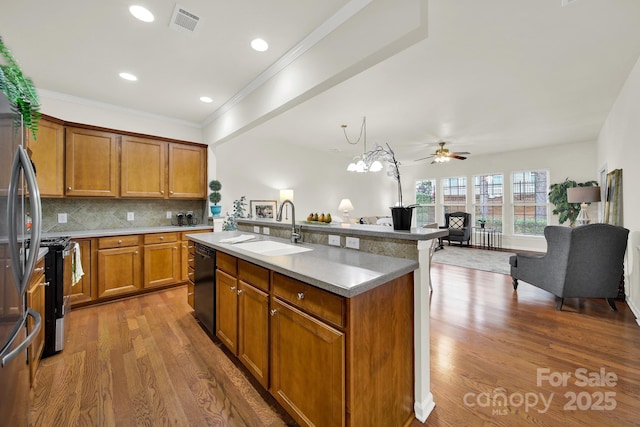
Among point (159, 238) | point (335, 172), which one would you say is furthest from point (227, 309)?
point (335, 172)

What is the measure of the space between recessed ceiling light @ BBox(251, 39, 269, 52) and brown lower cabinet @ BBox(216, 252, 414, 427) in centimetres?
200

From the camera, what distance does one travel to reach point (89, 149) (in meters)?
3.45

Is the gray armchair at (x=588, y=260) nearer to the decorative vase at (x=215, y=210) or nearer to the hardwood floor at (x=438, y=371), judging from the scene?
the hardwood floor at (x=438, y=371)

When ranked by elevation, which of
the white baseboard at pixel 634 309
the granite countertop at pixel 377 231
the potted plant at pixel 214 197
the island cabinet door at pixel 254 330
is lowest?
the white baseboard at pixel 634 309

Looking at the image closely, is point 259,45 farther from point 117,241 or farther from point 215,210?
point 117,241

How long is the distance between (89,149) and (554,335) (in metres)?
5.78

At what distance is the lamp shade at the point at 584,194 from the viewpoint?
15.4 feet

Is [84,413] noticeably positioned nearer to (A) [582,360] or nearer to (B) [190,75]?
(B) [190,75]

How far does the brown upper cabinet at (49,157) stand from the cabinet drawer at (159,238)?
1.07 m

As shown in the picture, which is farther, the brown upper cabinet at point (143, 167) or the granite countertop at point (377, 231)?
the brown upper cabinet at point (143, 167)

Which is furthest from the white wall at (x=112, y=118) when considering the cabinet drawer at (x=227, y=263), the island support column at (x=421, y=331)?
the island support column at (x=421, y=331)

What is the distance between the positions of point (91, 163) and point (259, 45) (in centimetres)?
284

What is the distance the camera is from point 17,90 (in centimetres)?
127

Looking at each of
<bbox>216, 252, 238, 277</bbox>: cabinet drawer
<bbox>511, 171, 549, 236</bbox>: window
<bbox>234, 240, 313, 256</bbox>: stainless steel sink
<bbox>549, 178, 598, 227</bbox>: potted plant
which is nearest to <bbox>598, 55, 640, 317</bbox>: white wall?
<bbox>549, 178, 598, 227</bbox>: potted plant
